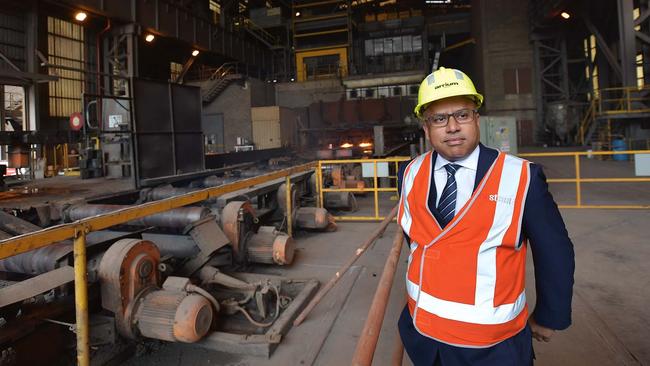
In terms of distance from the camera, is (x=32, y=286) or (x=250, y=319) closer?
(x=32, y=286)

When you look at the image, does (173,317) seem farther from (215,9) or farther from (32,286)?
(215,9)

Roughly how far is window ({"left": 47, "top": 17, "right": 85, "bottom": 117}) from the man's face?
72.3 ft

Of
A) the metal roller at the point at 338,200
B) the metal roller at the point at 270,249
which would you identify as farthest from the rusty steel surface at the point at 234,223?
the metal roller at the point at 338,200

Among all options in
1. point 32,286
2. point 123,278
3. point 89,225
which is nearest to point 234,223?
point 123,278

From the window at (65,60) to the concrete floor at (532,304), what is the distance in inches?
744

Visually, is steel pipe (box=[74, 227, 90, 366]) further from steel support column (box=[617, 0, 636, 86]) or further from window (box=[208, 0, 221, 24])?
window (box=[208, 0, 221, 24])

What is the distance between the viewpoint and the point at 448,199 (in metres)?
1.61

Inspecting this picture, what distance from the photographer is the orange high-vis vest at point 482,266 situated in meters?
1.46

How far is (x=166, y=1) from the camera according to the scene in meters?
20.5

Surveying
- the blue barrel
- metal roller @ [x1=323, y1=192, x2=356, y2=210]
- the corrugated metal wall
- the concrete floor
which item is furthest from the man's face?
the corrugated metal wall

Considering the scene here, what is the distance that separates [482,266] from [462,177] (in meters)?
0.38

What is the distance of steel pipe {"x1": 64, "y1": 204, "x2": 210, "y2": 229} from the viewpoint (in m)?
4.33

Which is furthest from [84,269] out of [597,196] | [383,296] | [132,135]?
[597,196]

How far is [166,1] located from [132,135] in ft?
57.0
